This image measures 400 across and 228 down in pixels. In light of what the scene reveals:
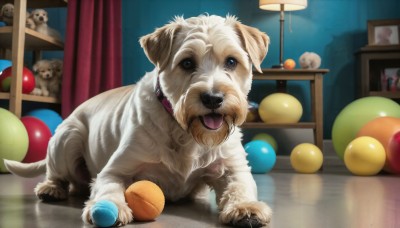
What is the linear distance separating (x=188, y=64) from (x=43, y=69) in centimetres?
359

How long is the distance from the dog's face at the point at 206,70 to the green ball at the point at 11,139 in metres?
2.09

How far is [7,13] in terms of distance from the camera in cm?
484

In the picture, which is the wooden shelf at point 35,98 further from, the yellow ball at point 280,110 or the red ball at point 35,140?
the yellow ball at point 280,110

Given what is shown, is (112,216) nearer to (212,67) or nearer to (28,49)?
(212,67)

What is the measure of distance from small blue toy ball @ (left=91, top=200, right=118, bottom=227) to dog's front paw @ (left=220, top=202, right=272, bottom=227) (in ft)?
1.38

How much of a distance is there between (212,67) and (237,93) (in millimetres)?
163

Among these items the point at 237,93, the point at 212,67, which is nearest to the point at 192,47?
the point at 212,67

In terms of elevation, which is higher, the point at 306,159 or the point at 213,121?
the point at 213,121

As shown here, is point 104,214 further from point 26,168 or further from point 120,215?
point 26,168

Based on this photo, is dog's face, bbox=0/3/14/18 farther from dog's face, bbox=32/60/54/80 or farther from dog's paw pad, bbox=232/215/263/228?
dog's paw pad, bbox=232/215/263/228

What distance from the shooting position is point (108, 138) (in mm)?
2365

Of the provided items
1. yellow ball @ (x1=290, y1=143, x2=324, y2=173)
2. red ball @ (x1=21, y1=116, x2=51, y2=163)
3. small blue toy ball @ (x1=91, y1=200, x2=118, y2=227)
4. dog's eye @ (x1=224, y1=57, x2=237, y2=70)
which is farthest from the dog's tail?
yellow ball @ (x1=290, y1=143, x2=324, y2=173)

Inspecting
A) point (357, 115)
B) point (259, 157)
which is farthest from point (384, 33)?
point (259, 157)

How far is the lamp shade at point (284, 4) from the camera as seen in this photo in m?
4.81
